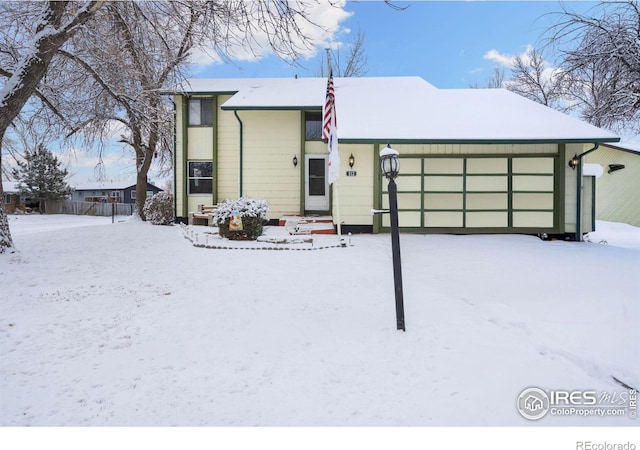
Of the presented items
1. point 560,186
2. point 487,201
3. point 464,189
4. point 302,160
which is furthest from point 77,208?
point 560,186

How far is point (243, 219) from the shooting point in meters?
8.74

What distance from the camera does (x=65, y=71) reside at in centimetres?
933

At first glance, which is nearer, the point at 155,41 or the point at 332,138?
the point at 332,138

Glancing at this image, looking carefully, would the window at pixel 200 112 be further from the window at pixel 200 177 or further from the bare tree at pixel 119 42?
the bare tree at pixel 119 42

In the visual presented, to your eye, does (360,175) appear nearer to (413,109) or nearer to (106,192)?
(413,109)

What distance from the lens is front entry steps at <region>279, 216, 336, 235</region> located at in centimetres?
983

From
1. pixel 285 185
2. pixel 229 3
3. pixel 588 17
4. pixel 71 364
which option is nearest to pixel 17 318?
pixel 71 364

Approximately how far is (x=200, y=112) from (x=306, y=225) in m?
6.39

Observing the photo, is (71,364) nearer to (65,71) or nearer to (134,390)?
(134,390)

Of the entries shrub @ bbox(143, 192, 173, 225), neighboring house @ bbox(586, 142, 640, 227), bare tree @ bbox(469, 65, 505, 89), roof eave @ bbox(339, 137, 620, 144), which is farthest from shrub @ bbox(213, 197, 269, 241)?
bare tree @ bbox(469, 65, 505, 89)

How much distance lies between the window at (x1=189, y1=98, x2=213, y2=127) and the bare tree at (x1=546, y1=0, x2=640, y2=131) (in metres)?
10.9

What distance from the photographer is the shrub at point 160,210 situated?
489 inches

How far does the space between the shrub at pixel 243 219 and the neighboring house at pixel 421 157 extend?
2.45 metres
